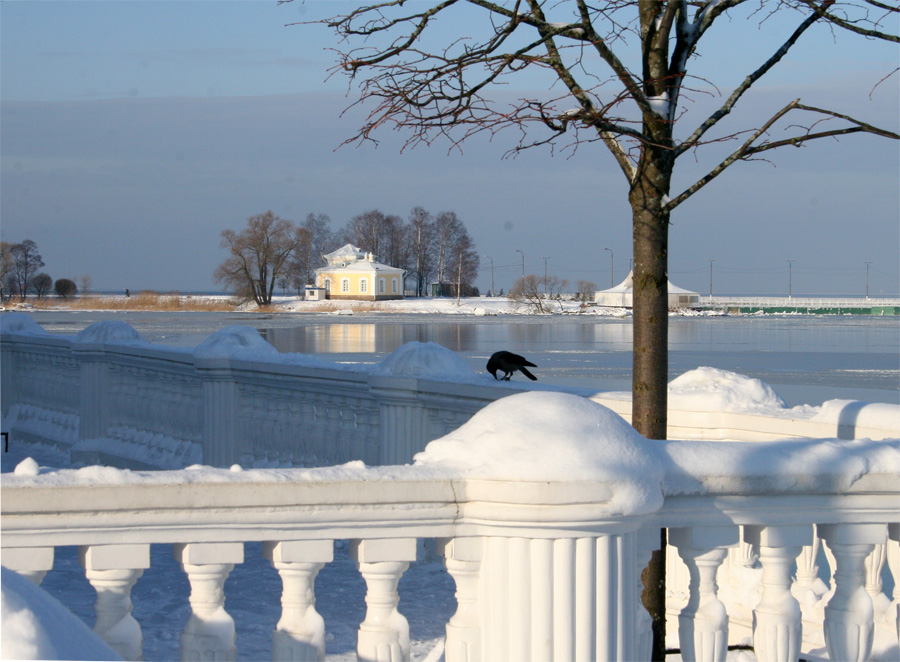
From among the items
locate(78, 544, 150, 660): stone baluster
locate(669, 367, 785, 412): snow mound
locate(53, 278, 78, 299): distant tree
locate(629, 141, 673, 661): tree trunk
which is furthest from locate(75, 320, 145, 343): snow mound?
locate(53, 278, 78, 299): distant tree

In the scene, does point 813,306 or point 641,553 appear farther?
point 813,306

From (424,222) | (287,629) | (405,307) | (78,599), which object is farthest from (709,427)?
(424,222)

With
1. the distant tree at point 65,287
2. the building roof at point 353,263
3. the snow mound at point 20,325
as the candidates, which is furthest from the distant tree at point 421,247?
the snow mound at point 20,325

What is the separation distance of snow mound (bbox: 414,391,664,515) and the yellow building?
84.3 metres

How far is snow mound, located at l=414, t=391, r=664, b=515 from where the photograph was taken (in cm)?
226

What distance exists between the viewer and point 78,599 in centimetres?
506

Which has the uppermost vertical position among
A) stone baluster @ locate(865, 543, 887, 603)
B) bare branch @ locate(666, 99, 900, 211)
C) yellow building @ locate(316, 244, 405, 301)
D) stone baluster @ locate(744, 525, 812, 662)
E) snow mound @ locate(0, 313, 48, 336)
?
yellow building @ locate(316, 244, 405, 301)

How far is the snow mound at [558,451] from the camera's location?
2.26m

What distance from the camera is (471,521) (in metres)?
2.35

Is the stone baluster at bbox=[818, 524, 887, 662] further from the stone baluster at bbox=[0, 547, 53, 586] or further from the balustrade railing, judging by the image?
the stone baluster at bbox=[0, 547, 53, 586]

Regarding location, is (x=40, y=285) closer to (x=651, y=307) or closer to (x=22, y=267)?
(x=22, y=267)

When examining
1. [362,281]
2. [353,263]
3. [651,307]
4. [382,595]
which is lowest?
[382,595]

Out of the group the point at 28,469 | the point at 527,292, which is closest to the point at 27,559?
the point at 28,469

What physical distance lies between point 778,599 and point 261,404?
6046mm
